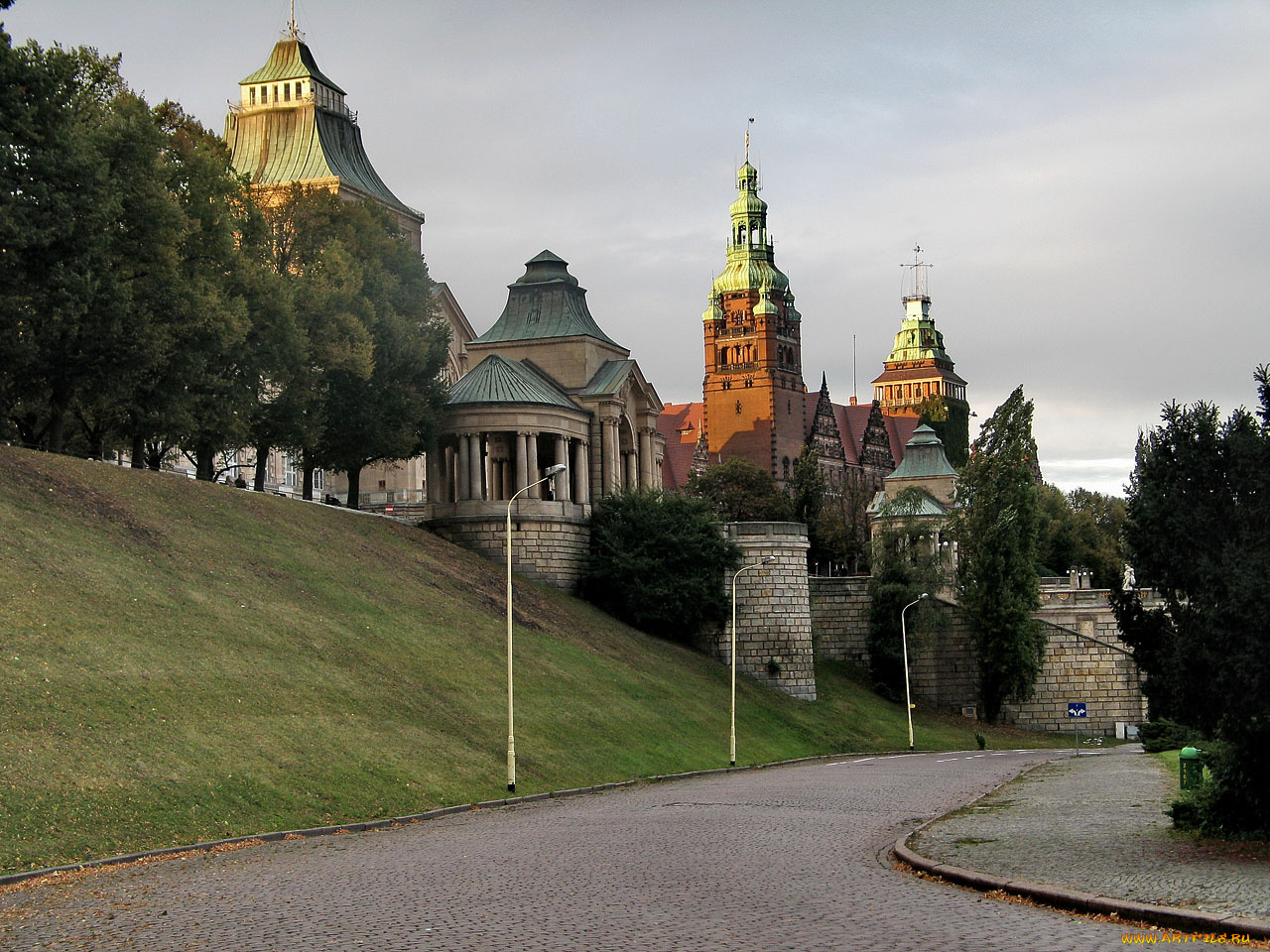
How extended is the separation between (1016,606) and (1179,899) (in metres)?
57.7

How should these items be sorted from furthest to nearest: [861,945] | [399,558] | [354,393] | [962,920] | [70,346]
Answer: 1. [354,393]
2. [399,558]
3. [70,346]
4. [962,920]
5. [861,945]

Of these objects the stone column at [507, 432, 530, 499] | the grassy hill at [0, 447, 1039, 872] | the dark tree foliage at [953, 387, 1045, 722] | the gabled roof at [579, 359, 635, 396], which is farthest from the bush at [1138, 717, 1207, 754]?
the gabled roof at [579, 359, 635, 396]

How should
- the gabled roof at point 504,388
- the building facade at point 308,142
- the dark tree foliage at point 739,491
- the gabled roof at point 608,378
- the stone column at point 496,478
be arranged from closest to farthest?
the gabled roof at point 504,388, the stone column at point 496,478, the gabled roof at point 608,378, the building facade at point 308,142, the dark tree foliage at point 739,491

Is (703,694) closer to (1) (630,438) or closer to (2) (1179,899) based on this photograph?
(1) (630,438)

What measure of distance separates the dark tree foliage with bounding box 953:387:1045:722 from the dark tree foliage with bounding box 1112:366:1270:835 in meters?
50.2

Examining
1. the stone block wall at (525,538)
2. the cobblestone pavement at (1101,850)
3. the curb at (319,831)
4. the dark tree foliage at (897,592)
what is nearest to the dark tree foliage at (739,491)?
the dark tree foliage at (897,592)

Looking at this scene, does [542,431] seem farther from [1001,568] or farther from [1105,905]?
[1105,905]

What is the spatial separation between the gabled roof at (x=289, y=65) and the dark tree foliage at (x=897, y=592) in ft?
145

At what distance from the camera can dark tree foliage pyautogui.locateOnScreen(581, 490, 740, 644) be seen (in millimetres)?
65375

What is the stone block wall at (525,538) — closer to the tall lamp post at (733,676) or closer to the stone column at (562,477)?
the stone column at (562,477)

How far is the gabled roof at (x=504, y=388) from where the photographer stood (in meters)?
66.2

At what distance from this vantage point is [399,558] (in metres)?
55.5

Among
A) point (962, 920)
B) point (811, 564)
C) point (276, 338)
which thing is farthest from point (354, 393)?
point (811, 564)

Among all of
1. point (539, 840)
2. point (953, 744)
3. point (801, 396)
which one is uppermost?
point (801, 396)
